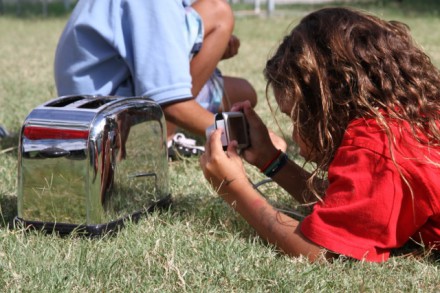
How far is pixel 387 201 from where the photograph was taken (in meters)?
1.96

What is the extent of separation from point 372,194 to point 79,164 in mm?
790

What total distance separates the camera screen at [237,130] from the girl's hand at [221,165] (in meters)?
0.08

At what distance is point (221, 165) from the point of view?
226 centimetres

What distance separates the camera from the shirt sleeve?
1957 mm

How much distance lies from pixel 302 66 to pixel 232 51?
5.36ft

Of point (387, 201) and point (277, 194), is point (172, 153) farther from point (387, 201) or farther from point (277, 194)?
point (387, 201)

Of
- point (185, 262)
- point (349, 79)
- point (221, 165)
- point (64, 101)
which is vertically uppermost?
point (349, 79)

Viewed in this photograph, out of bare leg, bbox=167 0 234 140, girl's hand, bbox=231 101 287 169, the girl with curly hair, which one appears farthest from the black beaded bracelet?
bare leg, bbox=167 0 234 140

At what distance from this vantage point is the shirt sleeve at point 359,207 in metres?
1.96

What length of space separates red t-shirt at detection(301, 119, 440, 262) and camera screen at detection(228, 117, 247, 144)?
17.5 inches

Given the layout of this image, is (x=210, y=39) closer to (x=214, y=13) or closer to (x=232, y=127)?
(x=214, y=13)

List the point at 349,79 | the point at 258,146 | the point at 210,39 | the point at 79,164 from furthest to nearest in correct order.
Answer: the point at 210,39
the point at 258,146
the point at 79,164
the point at 349,79

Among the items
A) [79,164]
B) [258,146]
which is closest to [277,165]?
[258,146]

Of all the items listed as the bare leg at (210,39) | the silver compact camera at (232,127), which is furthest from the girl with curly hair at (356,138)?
the bare leg at (210,39)
